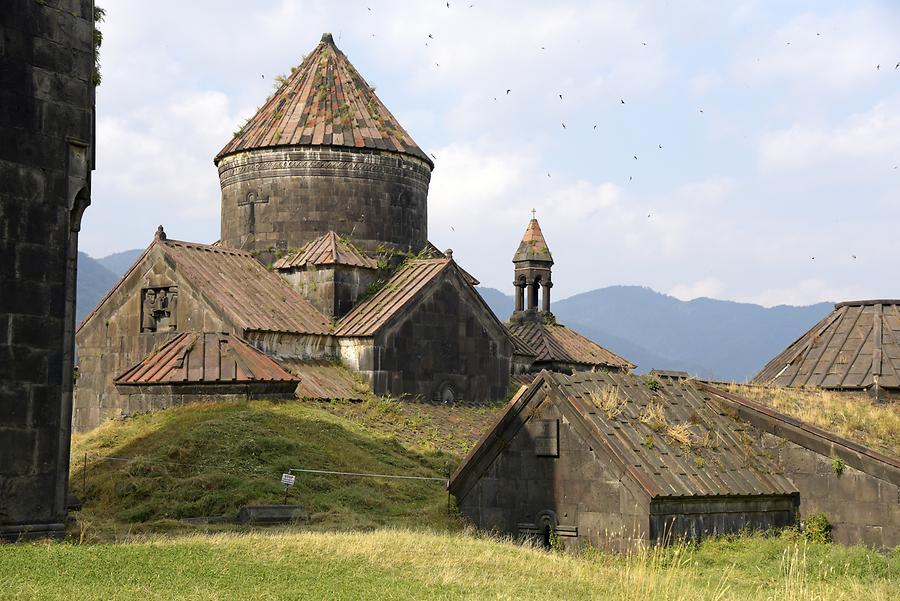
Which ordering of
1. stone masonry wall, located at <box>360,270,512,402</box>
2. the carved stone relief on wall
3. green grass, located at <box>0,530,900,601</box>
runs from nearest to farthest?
green grass, located at <box>0,530,900,601</box>, the carved stone relief on wall, stone masonry wall, located at <box>360,270,512,402</box>

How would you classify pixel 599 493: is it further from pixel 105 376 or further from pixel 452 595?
pixel 105 376

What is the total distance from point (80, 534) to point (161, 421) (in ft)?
33.2

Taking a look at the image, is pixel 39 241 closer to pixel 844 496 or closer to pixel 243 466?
pixel 243 466

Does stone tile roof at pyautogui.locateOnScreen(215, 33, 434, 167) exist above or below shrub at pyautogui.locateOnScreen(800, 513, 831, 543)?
above

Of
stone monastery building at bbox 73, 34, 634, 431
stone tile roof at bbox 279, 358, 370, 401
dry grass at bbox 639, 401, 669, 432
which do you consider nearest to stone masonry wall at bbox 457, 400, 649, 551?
dry grass at bbox 639, 401, 669, 432

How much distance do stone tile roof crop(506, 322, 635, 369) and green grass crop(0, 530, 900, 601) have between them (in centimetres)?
2230

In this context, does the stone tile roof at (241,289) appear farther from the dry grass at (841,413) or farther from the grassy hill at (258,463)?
the dry grass at (841,413)

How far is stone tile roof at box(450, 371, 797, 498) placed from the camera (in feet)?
55.8

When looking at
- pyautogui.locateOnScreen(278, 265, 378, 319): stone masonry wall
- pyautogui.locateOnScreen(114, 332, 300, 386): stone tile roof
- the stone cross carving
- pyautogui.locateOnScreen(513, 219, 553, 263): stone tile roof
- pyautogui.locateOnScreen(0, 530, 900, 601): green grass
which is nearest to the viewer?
pyautogui.locateOnScreen(0, 530, 900, 601): green grass

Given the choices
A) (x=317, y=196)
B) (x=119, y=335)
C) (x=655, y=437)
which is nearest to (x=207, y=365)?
(x=119, y=335)

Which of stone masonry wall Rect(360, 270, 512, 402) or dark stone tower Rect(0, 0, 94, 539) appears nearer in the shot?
dark stone tower Rect(0, 0, 94, 539)

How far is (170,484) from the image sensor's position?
73.6 ft

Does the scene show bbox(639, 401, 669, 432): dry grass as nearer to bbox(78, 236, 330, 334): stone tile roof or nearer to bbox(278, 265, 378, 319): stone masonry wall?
bbox(78, 236, 330, 334): stone tile roof

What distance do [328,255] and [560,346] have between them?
1074 cm
